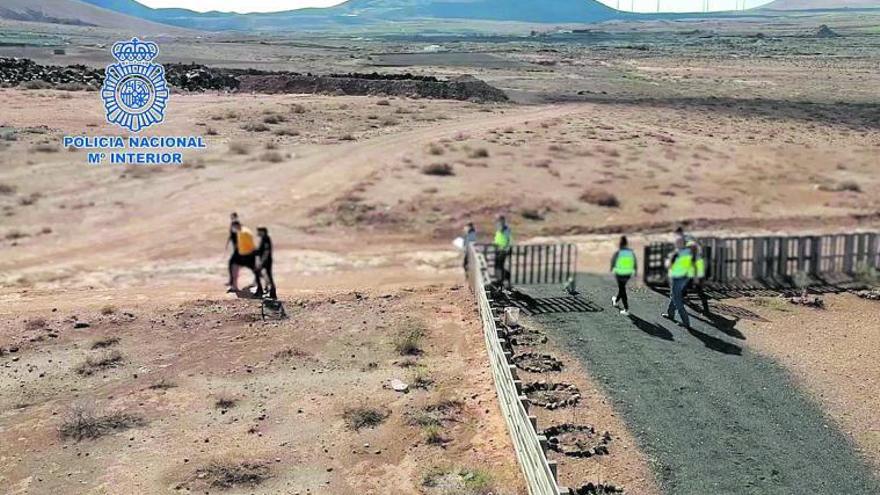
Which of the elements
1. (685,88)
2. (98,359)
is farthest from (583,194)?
(685,88)

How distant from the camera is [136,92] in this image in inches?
2142

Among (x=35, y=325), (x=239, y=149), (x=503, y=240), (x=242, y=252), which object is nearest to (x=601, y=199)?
(x=503, y=240)

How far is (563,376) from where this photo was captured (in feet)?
42.9

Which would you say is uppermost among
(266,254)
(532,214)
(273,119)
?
(273,119)

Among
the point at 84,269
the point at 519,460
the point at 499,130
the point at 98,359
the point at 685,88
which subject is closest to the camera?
the point at 519,460

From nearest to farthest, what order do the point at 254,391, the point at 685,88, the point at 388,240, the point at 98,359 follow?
1. the point at 254,391
2. the point at 98,359
3. the point at 388,240
4. the point at 685,88

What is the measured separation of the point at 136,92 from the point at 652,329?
47197mm

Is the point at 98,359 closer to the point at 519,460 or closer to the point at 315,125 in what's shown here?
the point at 519,460

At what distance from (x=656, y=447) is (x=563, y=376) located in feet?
8.28

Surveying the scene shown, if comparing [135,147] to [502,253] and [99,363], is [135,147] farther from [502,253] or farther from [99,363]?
[99,363]

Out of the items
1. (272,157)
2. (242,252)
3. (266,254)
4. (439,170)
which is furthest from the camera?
(272,157)

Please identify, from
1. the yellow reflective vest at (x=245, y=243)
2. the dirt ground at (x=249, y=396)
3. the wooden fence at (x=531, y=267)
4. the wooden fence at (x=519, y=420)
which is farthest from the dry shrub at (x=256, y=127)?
the wooden fence at (x=519, y=420)

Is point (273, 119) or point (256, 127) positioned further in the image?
point (273, 119)

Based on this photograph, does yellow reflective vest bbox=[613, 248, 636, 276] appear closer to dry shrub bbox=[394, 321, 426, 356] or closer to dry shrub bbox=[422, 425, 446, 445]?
dry shrub bbox=[394, 321, 426, 356]
